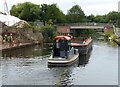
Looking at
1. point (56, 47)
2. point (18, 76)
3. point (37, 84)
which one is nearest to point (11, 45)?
point (56, 47)

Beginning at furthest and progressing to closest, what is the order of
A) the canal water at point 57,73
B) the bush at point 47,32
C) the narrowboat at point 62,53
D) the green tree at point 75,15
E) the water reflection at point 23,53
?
the green tree at point 75,15, the bush at point 47,32, the water reflection at point 23,53, the narrowboat at point 62,53, the canal water at point 57,73

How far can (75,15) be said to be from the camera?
15462 cm

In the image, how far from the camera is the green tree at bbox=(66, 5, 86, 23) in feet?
495

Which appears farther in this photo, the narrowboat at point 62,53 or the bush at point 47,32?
the bush at point 47,32

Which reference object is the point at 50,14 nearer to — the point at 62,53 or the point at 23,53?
the point at 23,53

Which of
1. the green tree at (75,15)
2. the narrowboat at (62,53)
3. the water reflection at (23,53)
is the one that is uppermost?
the green tree at (75,15)

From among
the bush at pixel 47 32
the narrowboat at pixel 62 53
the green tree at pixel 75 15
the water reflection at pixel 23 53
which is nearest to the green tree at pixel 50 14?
the green tree at pixel 75 15

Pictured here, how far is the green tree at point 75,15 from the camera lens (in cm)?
15075

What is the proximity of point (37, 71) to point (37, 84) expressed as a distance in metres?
6.22

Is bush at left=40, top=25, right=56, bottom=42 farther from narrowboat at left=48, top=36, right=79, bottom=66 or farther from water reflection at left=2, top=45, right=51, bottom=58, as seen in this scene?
narrowboat at left=48, top=36, right=79, bottom=66

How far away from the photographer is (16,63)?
126 ft

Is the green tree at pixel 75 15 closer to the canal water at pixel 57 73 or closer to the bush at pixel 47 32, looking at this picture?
the bush at pixel 47 32

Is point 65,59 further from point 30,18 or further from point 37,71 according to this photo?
point 30,18

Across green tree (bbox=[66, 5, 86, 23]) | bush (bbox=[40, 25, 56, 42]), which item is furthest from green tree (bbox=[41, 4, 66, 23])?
bush (bbox=[40, 25, 56, 42])
